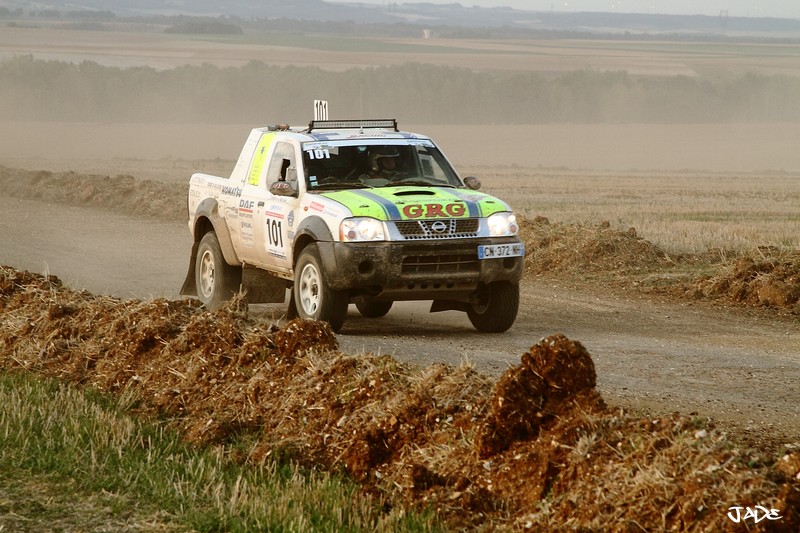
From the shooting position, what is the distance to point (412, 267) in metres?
12.2

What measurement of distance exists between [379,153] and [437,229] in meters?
1.54

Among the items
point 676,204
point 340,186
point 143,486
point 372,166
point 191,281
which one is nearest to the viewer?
point 143,486

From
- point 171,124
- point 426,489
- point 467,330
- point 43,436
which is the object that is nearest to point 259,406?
point 43,436

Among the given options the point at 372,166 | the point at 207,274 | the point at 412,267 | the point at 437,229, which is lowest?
the point at 207,274

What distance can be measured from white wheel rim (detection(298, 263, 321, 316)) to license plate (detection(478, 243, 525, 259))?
1604mm

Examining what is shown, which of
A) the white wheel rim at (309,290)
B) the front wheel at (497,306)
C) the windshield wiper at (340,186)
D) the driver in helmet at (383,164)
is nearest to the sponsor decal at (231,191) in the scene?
the windshield wiper at (340,186)

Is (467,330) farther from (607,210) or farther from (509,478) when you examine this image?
(607,210)

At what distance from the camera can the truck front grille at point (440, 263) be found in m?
12.1

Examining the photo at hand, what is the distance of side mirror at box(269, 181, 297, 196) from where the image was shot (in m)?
12.8

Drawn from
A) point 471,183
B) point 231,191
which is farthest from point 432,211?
point 231,191

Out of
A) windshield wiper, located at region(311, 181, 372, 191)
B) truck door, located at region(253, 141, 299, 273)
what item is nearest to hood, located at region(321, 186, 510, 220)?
windshield wiper, located at region(311, 181, 372, 191)

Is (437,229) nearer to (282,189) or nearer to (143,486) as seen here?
(282,189)

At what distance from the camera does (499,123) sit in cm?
11538

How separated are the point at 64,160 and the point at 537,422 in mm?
54328
